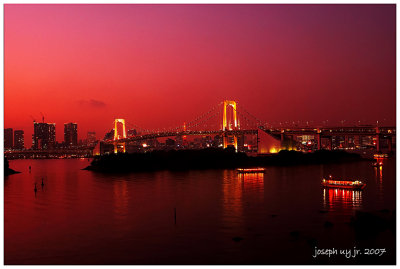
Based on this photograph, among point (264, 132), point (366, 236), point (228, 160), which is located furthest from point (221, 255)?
point (264, 132)

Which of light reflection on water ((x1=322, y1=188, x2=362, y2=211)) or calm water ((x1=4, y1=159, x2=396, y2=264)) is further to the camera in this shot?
light reflection on water ((x1=322, y1=188, x2=362, y2=211))

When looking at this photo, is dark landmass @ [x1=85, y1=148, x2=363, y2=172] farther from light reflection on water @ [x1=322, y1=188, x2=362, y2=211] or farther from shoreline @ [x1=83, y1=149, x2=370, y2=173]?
light reflection on water @ [x1=322, y1=188, x2=362, y2=211]

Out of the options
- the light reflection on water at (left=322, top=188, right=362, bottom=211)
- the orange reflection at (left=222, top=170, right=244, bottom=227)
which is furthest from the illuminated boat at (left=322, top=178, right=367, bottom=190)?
the orange reflection at (left=222, top=170, right=244, bottom=227)

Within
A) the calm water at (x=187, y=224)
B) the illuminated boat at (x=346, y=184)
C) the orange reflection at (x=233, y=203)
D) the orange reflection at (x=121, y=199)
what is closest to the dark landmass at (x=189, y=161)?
the orange reflection at (x=121, y=199)

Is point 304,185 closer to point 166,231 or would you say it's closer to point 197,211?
point 197,211

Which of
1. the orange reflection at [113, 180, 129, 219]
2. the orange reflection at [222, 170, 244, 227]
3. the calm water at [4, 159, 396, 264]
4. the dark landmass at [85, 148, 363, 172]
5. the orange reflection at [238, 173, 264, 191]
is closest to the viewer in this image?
the calm water at [4, 159, 396, 264]

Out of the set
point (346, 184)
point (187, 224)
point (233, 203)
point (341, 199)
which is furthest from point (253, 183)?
point (187, 224)
